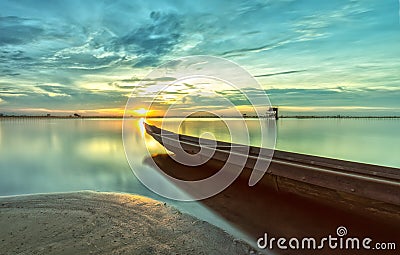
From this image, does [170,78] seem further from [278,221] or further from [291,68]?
[291,68]

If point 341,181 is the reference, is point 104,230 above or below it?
below

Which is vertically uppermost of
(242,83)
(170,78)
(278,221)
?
(170,78)

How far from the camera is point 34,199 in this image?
490cm

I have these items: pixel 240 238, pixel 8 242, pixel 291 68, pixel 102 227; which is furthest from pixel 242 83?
pixel 291 68

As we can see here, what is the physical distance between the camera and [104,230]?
136 inches

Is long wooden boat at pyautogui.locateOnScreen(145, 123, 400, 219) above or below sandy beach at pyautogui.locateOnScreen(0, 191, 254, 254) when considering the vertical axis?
above

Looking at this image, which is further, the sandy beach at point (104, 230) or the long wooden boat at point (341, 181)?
the long wooden boat at point (341, 181)

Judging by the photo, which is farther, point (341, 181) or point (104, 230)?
point (341, 181)

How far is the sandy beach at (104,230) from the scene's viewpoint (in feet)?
9.91

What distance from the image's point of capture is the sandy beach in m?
3.02

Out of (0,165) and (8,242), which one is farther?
(0,165)

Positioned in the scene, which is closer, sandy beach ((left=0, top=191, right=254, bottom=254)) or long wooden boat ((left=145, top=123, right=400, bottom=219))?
sandy beach ((left=0, top=191, right=254, bottom=254))

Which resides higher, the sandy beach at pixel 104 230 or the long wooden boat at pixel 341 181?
the long wooden boat at pixel 341 181

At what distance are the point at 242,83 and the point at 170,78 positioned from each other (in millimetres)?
2943
